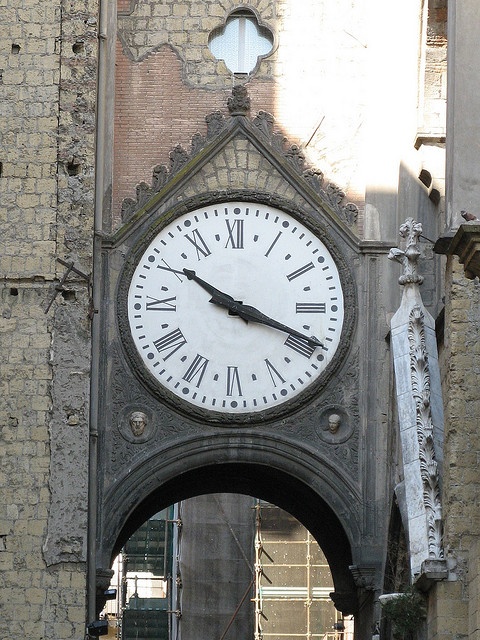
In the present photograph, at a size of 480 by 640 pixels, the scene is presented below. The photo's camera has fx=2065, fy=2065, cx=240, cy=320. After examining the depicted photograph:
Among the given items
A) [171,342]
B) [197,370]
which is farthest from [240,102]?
[197,370]

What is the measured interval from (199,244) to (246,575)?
10.8m

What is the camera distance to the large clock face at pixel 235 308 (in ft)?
49.9

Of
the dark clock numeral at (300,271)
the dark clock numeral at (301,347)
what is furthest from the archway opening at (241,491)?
the dark clock numeral at (300,271)

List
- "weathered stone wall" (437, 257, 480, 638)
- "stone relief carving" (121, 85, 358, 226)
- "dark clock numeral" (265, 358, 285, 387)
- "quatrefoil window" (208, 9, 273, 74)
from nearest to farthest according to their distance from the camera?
"weathered stone wall" (437, 257, 480, 638) → "dark clock numeral" (265, 358, 285, 387) → "stone relief carving" (121, 85, 358, 226) → "quatrefoil window" (208, 9, 273, 74)

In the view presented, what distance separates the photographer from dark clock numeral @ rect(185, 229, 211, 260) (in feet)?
50.6

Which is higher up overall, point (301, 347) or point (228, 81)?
point (228, 81)

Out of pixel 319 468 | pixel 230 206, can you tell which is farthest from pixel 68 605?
pixel 230 206

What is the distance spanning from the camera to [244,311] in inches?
600

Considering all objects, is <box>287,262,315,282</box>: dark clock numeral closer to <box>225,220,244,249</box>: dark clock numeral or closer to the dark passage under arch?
<box>225,220,244,249</box>: dark clock numeral

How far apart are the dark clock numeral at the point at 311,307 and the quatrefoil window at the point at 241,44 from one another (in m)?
2.00

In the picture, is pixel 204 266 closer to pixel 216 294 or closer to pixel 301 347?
pixel 216 294

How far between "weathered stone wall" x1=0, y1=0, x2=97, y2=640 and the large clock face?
63 centimetres

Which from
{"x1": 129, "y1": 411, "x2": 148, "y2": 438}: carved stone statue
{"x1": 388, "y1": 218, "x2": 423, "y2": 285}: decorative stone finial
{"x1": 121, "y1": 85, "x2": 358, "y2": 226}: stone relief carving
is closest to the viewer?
{"x1": 388, "y1": 218, "x2": 423, "y2": 285}: decorative stone finial

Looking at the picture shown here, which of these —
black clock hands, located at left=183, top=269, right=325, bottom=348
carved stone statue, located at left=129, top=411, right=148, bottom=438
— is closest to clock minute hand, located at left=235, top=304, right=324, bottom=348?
black clock hands, located at left=183, top=269, right=325, bottom=348
